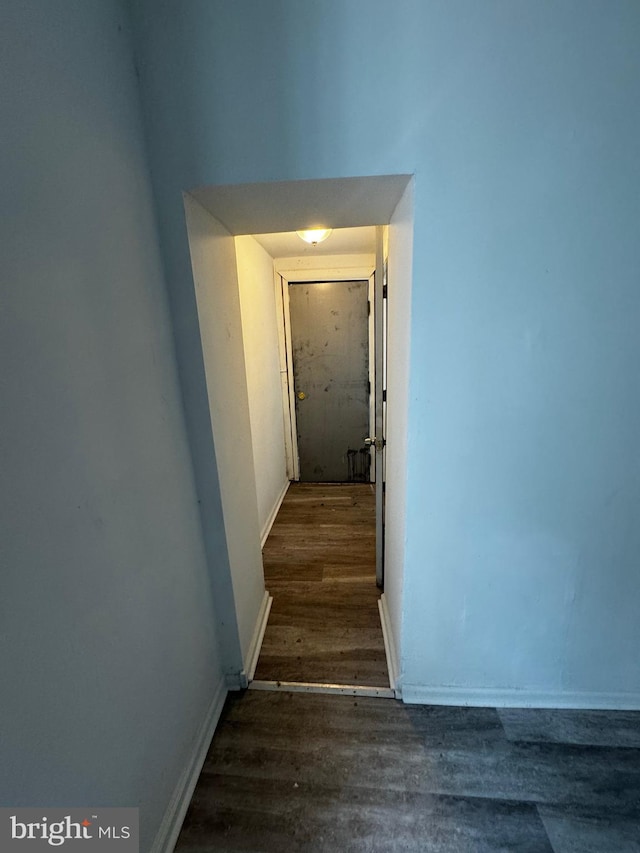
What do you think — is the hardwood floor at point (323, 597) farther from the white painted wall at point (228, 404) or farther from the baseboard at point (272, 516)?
the white painted wall at point (228, 404)

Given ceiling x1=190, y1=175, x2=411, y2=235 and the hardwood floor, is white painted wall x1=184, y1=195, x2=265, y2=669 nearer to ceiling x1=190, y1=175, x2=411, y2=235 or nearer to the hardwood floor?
ceiling x1=190, y1=175, x2=411, y2=235

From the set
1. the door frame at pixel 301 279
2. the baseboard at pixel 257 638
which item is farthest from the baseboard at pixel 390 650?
the door frame at pixel 301 279

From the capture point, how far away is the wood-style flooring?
3.47 feet

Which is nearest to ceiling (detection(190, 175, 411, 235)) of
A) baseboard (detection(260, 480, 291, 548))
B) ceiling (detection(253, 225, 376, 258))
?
ceiling (detection(253, 225, 376, 258))

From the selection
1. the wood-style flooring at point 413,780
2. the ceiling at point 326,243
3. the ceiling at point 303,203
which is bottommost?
the wood-style flooring at point 413,780

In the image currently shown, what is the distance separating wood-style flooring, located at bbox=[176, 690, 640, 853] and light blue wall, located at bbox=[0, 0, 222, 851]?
297 mm

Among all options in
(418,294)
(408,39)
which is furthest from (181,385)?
(408,39)

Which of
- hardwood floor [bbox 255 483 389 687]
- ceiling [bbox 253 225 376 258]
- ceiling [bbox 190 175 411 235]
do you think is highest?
ceiling [bbox 253 225 376 258]

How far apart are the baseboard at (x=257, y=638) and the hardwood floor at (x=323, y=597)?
3 cm

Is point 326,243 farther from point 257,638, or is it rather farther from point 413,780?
point 413,780

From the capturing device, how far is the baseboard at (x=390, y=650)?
58.6 inches

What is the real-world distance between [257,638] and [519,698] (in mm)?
1208

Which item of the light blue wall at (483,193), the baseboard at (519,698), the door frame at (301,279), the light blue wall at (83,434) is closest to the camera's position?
the light blue wall at (83,434)

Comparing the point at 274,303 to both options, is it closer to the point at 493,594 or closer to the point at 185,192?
the point at 185,192
